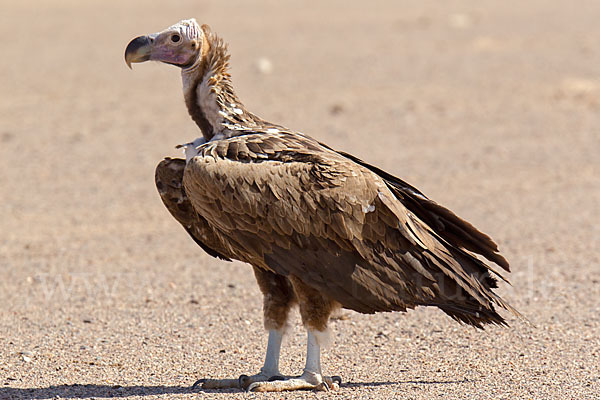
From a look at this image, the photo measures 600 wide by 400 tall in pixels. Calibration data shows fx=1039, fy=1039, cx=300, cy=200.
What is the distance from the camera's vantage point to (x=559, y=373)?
6223mm

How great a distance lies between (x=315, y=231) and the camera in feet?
18.5

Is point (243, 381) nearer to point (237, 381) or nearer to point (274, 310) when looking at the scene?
point (237, 381)

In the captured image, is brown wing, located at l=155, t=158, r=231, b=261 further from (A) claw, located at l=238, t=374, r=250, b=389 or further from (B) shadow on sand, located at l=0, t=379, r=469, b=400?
(B) shadow on sand, located at l=0, t=379, r=469, b=400

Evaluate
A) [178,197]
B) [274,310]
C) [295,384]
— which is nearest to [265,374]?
[295,384]

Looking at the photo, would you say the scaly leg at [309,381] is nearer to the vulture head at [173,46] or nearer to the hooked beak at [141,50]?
the vulture head at [173,46]

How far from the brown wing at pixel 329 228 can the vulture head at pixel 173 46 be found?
0.72m

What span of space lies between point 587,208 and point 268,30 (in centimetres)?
1454

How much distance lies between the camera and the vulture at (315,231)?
5590 millimetres

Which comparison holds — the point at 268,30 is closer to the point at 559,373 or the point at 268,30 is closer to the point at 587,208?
the point at 587,208

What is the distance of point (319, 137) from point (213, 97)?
8.91m

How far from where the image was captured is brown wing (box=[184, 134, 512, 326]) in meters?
5.58

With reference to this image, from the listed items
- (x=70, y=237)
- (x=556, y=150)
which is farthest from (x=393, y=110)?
(x=70, y=237)

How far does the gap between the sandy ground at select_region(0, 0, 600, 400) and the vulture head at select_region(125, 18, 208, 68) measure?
189 cm

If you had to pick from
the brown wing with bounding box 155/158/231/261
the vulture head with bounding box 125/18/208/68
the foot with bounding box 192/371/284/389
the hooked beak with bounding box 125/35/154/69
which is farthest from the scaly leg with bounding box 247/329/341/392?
the hooked beak with bounding box 125/35/154/69
